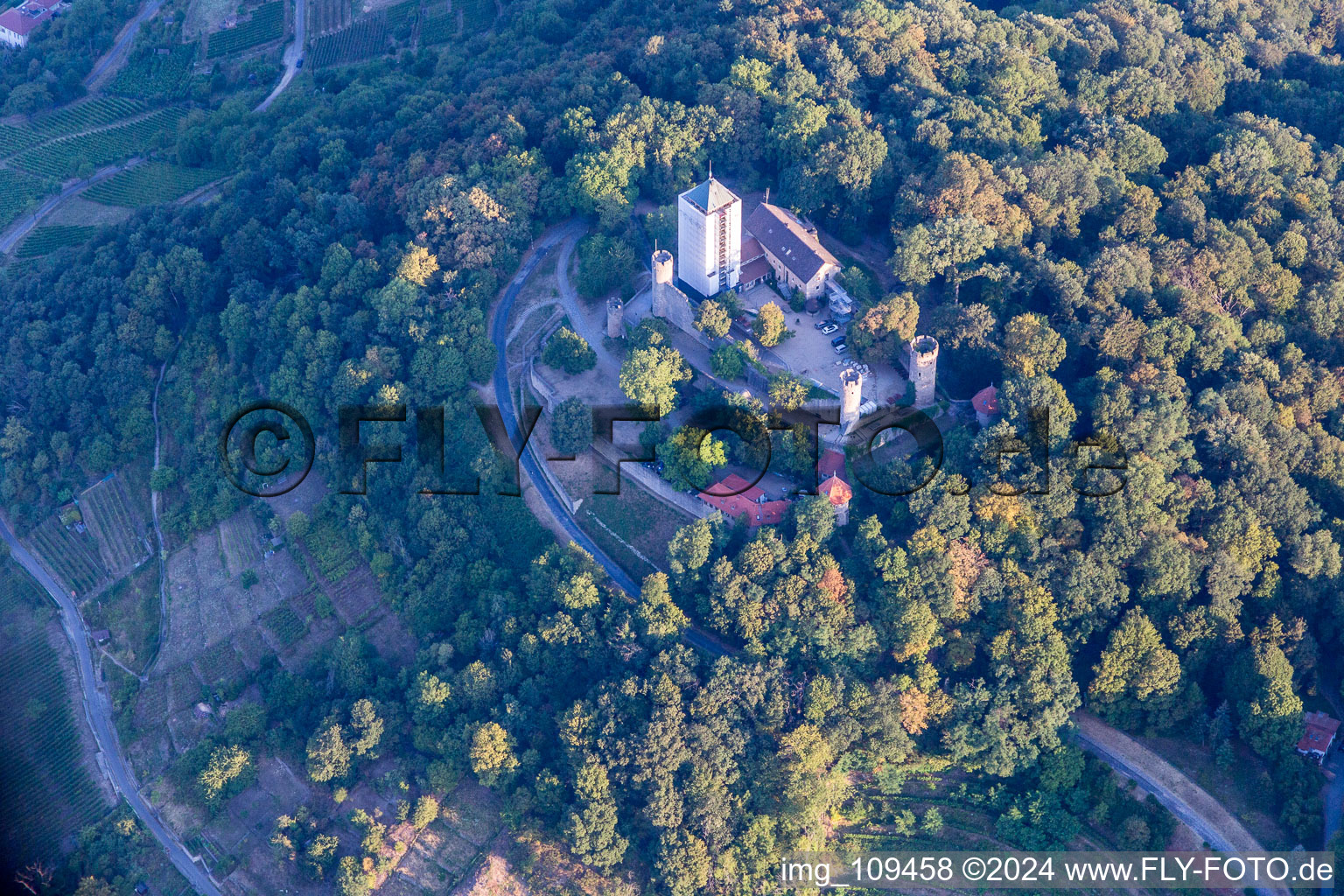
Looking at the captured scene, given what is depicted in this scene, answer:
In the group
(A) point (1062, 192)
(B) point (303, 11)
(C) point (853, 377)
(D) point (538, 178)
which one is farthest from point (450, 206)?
(B) point (303, 11)

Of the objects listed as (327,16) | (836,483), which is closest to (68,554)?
(836,483)

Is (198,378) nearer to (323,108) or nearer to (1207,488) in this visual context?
(323,108)

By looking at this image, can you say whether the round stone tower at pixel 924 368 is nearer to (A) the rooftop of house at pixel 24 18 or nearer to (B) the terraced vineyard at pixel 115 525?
(B) the terraced vineyard at pixel 115 525

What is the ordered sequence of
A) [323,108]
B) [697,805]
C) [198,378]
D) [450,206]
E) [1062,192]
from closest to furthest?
1. [697,805]
2. [1062,192]
3. [450,206]
4. [198,378]
5. [323,108]

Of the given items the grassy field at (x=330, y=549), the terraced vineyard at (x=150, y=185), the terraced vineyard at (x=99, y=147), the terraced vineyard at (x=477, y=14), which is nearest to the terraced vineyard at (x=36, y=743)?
the grassy field at (x=330, y=549)

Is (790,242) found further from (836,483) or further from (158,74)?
(158,74)

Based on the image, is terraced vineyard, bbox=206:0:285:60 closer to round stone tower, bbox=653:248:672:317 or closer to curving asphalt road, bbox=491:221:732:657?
curving asphalt road, bbox=491:221:732:657
